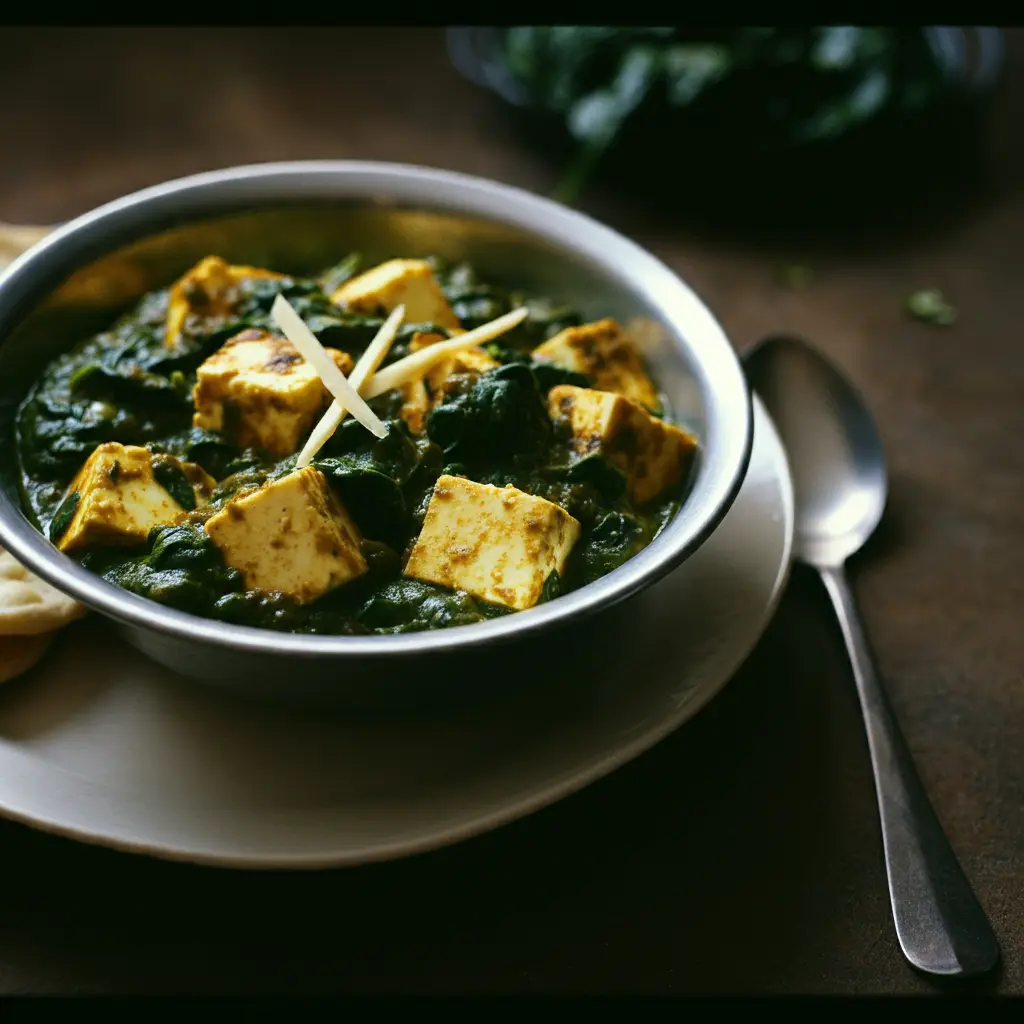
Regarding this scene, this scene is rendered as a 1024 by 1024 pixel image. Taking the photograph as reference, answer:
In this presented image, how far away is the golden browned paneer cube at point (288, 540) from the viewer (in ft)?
9.84

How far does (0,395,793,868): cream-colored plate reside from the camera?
9.29ft

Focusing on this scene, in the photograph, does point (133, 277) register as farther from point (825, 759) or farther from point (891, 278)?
point (891, 278)

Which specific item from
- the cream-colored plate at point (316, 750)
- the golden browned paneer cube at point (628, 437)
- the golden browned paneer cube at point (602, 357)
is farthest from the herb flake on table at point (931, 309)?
the cream-colored plate at point (316, 750)

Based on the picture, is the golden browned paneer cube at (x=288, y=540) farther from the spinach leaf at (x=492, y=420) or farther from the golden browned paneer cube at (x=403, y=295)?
the golden browned paneer cube at (x=403, y=295)

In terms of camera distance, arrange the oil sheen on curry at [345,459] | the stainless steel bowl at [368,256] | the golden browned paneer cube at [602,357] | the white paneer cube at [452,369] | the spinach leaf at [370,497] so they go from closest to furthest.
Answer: the stainless steel bowl at [368,256]
the oil sheen on curry at [345,459]
the spinach leaf at [370,497]
the white paneer cube at [452,369]
the golden browned paneer cube at [602,357]

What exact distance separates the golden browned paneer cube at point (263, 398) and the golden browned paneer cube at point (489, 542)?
19.4 inches

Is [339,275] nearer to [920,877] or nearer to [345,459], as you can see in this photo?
[345,459]

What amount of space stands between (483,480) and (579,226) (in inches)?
49.5

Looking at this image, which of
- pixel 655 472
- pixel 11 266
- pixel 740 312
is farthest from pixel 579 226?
pixel 11 266

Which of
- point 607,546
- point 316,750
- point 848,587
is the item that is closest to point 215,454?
point 316,750

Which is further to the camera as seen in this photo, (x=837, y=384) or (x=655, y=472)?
(x=837, y=384)

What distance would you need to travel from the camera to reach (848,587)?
3.90 metres

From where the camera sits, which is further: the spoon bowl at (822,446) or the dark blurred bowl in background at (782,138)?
the dark blurred bowl in background at (782,138)

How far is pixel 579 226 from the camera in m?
4.16
